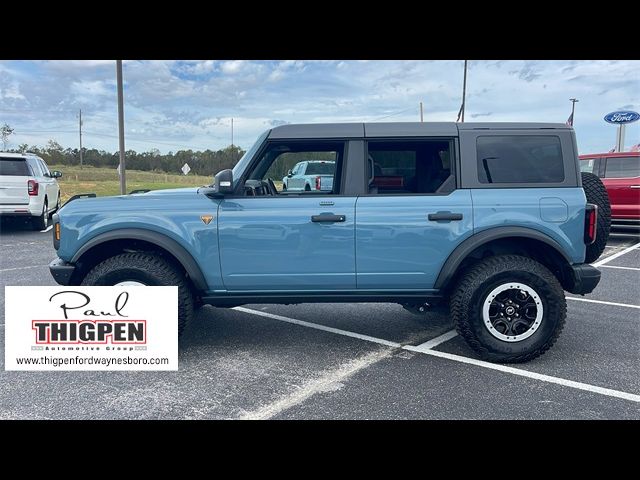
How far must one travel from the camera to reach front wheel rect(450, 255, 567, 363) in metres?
3.71

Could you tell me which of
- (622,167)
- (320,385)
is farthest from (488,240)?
(622,167)

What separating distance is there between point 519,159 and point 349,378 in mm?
2230

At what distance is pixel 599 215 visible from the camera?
4230 millimetres

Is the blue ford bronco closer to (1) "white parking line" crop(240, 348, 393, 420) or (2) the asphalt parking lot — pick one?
(2) the asphalt parking lot

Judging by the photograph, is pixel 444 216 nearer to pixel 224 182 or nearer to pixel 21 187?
pixel 224 182

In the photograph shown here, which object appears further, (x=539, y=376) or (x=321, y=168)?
(x=321, y=168)

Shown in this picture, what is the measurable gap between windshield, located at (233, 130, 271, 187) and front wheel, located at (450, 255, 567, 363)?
2054mm

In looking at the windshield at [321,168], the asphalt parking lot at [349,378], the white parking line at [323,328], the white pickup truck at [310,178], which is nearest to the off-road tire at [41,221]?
the asphalt parking lot at [349,378]

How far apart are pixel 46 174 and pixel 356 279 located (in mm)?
10858

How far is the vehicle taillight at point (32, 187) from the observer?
10320mm

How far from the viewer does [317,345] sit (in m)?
4.18

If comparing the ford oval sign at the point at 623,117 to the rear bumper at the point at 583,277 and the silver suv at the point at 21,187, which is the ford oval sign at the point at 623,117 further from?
the silver suv at the point at 21,187
